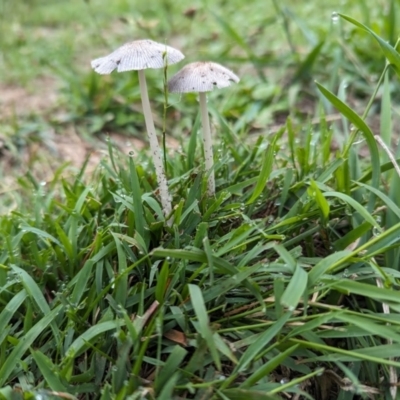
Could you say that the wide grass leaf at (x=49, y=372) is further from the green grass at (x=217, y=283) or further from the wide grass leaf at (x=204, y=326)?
the wide grass leaf at (x=204, y=326)

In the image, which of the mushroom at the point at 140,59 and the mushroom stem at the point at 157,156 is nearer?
the mushroom at the point at 140,59

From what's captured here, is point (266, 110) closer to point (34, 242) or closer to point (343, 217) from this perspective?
point (343, 217)

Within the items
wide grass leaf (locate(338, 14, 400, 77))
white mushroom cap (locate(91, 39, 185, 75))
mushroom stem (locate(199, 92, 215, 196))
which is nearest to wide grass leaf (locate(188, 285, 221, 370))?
mushroom stem (locate(199, 92, 215, 196))

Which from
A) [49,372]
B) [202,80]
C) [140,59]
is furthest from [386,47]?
[49,372]

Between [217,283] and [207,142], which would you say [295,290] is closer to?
[217,283]

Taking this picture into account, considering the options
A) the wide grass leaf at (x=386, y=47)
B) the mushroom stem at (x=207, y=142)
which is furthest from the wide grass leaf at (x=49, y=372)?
the wide grass leaf at (x=386, y=47)
